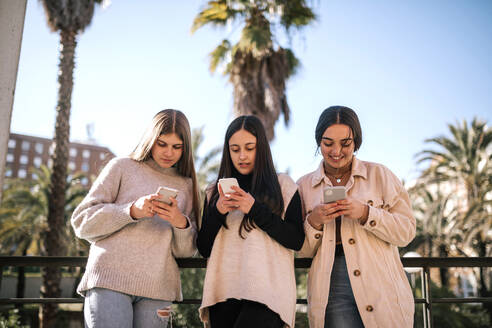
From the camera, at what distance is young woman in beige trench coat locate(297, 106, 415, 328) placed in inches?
95.1

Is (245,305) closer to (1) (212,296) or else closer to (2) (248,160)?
(1) (212,296)

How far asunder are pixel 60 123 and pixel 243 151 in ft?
38.5

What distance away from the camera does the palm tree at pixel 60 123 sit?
41.1 ft

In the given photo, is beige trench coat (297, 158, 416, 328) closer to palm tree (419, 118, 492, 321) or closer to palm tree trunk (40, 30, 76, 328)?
palm tree trunk (40, 30, 76, 328)

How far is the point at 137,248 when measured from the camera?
8.16 feet

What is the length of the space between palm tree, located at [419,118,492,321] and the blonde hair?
1514 centimetres

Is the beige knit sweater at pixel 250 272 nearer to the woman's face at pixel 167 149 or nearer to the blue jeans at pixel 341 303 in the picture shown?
the blue jeans at pixel 341 303

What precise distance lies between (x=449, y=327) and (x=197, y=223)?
1157 centimetres

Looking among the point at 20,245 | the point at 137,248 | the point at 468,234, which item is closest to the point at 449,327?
the point at 468,234

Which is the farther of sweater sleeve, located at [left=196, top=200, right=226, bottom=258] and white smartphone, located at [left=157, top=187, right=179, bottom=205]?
sweater sleeve, located at [left=196, top=200, right=226, bottom=258]

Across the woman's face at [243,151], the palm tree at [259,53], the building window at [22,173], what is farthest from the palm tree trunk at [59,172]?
the building window at [22,173]

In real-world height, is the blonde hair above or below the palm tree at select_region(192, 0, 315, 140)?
below

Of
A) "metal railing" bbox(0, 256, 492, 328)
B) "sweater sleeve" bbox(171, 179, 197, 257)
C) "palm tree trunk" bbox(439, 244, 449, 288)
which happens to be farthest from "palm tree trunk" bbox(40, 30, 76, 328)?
"palm tree trunk" bbox(439, 244, 449, 288)

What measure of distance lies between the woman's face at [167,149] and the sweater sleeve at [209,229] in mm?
425
